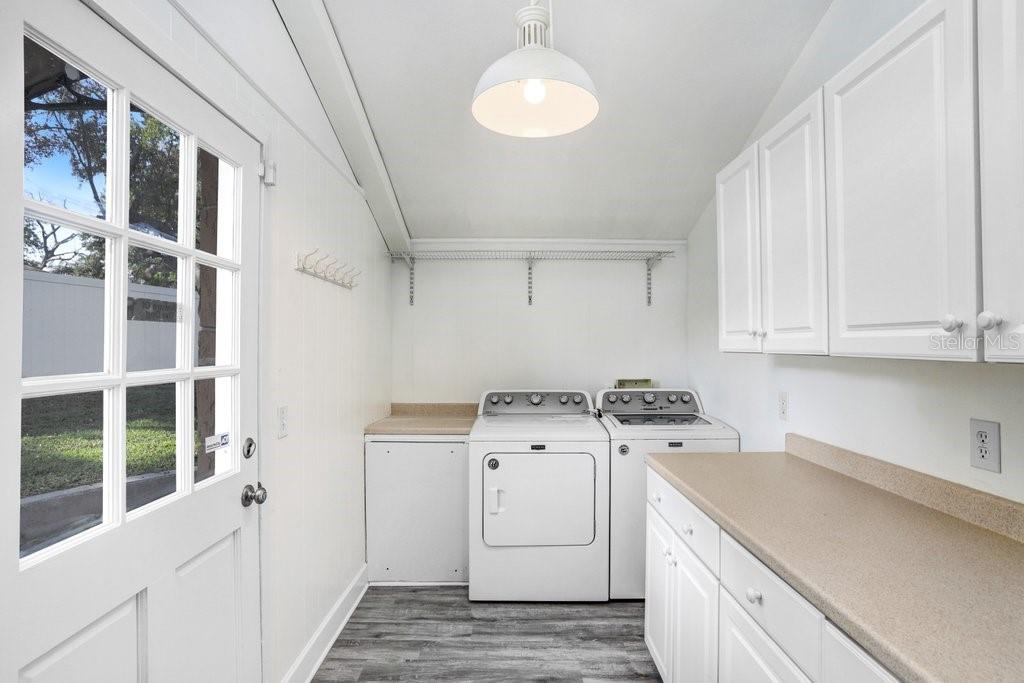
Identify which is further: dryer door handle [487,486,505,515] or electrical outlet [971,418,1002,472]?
dryer door handle [487,486,505,515]

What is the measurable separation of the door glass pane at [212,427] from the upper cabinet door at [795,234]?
1.75m

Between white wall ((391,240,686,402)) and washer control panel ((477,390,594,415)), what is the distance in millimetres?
180

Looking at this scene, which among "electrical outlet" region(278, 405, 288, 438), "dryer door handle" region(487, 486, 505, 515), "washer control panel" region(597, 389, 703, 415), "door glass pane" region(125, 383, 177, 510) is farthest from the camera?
"washer control panel" region(597, 389, 703, 415)

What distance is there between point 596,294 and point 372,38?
1952mm

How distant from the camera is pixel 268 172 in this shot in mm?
1544

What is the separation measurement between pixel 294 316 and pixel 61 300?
A: 90 centimetres

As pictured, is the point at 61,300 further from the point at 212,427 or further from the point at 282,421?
the point at 282,421

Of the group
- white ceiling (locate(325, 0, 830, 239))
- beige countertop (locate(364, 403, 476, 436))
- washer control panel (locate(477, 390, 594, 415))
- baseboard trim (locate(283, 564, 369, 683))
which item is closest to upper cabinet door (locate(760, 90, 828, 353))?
white ceiling (locate(325, 0, 830, 239))

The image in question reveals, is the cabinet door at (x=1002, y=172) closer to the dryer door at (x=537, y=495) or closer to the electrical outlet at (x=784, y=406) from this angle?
the electrical outlet at (x=784, y=406)

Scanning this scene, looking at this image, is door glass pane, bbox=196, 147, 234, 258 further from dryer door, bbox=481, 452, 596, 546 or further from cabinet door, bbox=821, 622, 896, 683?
cabinet door, bbox=821, 622, 896, 683

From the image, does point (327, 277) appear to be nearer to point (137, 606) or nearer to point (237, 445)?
point (237, 445)

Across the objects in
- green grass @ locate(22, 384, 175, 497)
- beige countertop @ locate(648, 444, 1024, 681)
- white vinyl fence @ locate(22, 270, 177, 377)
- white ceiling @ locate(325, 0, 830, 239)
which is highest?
white ceiling @ locate(325, 0, 830, 239)

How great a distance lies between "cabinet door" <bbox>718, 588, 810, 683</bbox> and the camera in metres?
1.03

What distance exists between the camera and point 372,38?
71.5 inches
